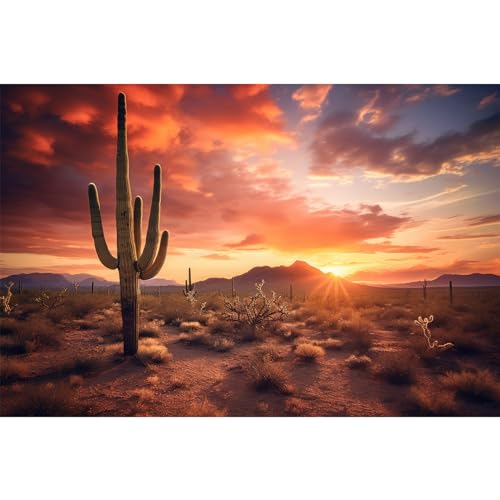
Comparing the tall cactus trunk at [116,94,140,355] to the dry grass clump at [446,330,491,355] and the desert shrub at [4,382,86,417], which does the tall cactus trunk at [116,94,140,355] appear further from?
the dry grass clump at [446,330,491,355]

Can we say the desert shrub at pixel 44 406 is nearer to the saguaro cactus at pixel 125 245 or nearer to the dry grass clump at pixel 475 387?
the saguaro cactus at pixel 125 245

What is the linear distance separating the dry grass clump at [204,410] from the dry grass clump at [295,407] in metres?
0.99

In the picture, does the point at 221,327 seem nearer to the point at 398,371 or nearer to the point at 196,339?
the point at 196,339

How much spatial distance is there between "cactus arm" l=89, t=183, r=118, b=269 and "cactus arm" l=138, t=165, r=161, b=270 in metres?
0.63

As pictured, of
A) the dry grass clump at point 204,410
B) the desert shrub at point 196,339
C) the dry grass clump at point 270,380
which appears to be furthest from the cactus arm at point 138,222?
the dry grass clump at point 270,380

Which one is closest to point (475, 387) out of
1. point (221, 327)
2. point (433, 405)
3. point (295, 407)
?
point (433, 405)

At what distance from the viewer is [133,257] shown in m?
6.18

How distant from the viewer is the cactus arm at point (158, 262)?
6.50m

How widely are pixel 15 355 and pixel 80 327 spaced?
295cm

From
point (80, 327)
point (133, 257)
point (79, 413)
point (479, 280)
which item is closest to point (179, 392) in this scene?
point (79, 413)

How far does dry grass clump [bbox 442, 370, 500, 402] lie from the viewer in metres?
4.40

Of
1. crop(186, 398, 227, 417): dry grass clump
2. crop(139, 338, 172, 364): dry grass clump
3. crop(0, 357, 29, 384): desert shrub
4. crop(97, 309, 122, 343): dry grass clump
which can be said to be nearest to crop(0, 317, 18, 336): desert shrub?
crop(97, 309, 122, 343): dry grass clump

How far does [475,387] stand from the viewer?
448cm

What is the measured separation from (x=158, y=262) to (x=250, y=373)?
11.7 feet
